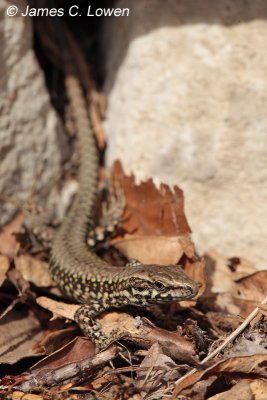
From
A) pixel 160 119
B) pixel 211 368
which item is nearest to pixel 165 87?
pixel 160 119

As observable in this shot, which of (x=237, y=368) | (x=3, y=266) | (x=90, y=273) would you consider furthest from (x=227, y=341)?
(x=3, y=266)

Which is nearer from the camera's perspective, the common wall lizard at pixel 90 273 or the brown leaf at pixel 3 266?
the common wall lizard at pixel 90 273

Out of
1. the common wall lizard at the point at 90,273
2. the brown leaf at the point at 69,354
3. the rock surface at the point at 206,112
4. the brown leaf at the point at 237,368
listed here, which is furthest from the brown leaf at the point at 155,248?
the brown leaf at the point at 237,368

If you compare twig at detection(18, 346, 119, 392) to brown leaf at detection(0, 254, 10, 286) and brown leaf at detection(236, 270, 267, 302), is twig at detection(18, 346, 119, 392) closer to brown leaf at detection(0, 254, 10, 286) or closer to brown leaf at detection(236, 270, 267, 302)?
brown leaf at detection(0, 254, 10, 286)

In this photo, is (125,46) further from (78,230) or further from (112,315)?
(112,315)

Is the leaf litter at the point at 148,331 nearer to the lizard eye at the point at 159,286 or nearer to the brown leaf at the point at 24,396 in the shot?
the brown leaf at the point at 24,396

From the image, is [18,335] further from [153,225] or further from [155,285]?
[153,225]

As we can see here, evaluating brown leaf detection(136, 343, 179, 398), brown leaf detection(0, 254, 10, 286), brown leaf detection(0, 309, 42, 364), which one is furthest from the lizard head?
brown leaf detection(0, 254, 10, 286)

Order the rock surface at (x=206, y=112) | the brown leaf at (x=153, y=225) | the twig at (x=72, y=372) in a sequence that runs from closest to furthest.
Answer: the twig at (x=72, y=372), the brown leaf at (x=153, y=225), the rock surface at (x=206, y=112)
